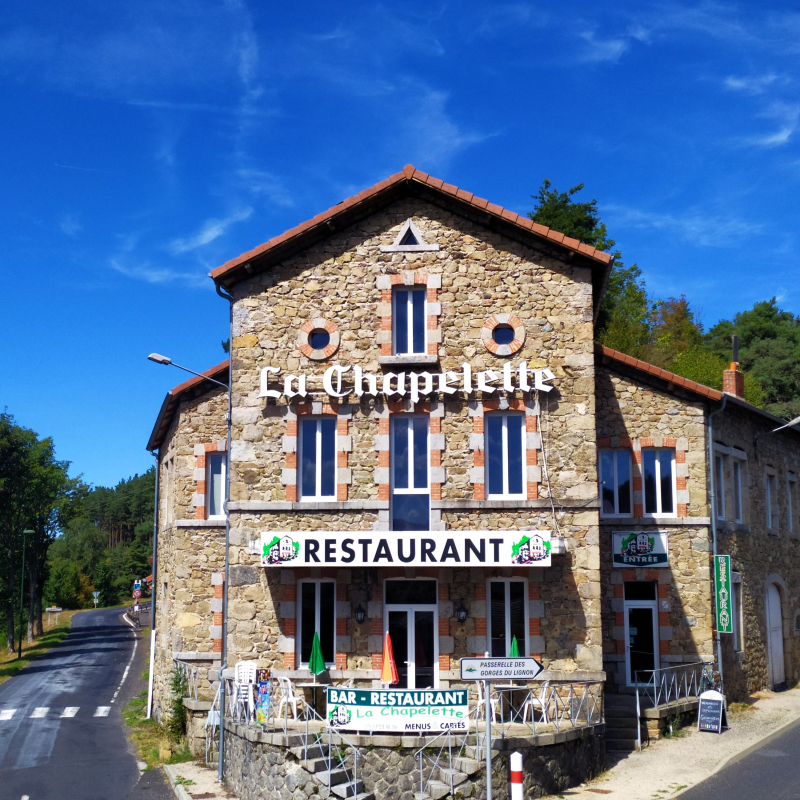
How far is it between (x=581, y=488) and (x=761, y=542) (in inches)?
358

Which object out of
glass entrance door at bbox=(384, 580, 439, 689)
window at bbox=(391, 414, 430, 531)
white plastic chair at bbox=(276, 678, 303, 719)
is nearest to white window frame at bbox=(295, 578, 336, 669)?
white plastic chair at bbox=(276, 678, 303, 719)

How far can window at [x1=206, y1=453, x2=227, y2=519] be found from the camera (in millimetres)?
21906

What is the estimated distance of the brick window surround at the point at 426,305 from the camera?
1784 centimetres

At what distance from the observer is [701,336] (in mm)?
55469

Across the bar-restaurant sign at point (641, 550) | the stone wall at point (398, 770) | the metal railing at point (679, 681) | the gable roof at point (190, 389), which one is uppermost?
the gable roof at point (190, 389)

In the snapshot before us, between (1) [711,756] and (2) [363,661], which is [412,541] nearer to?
(2) [363,661]

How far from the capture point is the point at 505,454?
17.5 metres

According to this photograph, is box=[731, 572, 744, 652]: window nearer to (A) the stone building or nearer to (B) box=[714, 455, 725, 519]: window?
(B) box=[714, 455, 725, 519]: window

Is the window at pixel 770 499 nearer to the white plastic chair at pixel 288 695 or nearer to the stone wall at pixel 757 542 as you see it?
the stone wall at pixel 757 542

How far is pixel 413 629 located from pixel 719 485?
8960mm

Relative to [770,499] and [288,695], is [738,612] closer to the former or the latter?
[770,499]

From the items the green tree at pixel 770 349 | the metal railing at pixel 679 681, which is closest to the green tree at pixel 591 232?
the green tree at pixel 770 349

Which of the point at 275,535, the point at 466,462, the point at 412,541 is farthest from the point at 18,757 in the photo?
the point at 466,462

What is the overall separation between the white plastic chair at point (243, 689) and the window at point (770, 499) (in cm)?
1455
